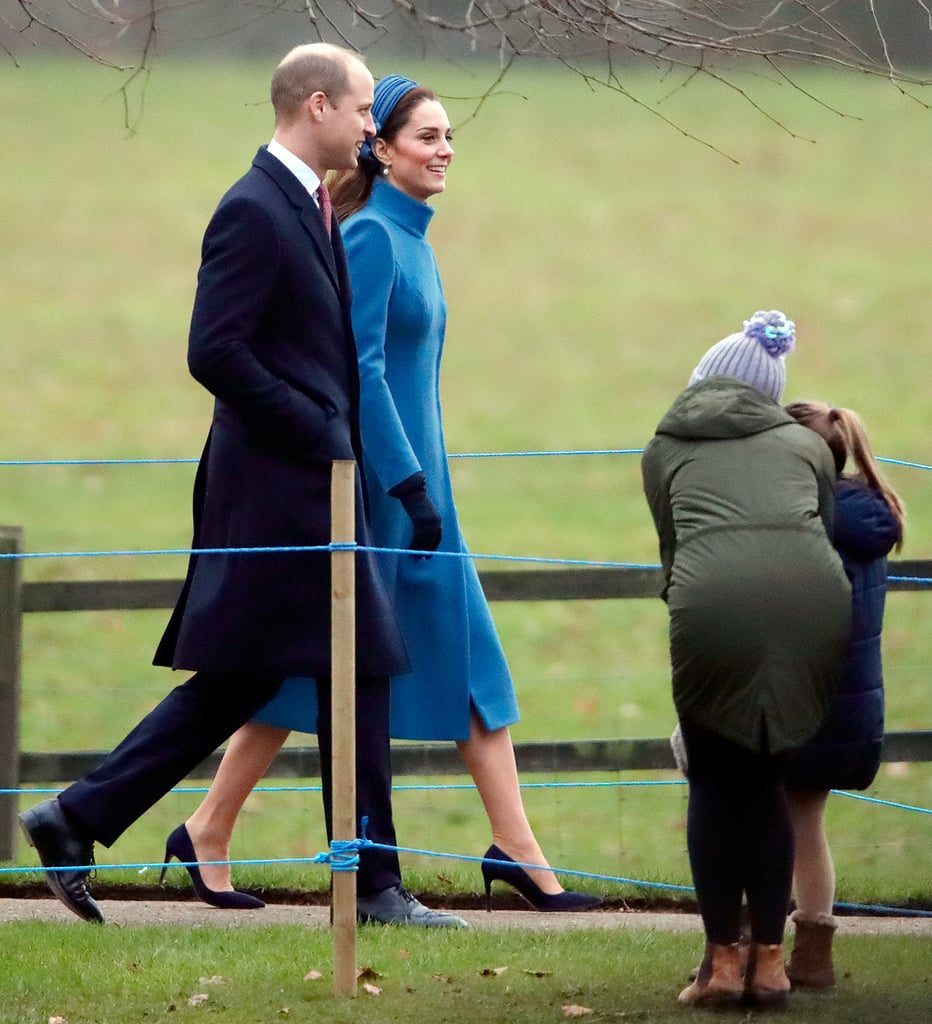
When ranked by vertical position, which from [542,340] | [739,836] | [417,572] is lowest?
[739,836]

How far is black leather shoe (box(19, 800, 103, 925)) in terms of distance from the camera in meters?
5.19

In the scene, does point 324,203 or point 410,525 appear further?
point 410,525

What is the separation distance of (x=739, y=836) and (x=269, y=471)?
146 centimetres

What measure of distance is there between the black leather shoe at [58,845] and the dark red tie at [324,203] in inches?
62.5

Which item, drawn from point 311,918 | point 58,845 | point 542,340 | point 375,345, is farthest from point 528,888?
point 542,340

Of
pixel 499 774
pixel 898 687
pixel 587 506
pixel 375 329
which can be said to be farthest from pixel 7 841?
pixel 587 506

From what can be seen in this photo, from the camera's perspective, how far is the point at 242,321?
504 cm

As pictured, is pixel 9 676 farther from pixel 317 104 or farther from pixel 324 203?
pixel 317 104

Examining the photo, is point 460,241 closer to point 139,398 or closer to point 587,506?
point 139,398

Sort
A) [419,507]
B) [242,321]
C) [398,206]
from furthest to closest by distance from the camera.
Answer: [398,206]
[419,507]
[242,321]

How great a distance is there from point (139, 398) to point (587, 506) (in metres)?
7.24

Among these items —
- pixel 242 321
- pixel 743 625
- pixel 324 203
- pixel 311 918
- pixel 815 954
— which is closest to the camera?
pixel 743 625

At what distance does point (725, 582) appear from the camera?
14.4 feet

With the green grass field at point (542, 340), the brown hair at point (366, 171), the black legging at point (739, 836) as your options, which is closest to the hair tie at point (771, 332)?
the green grass field at point (542, 340)
